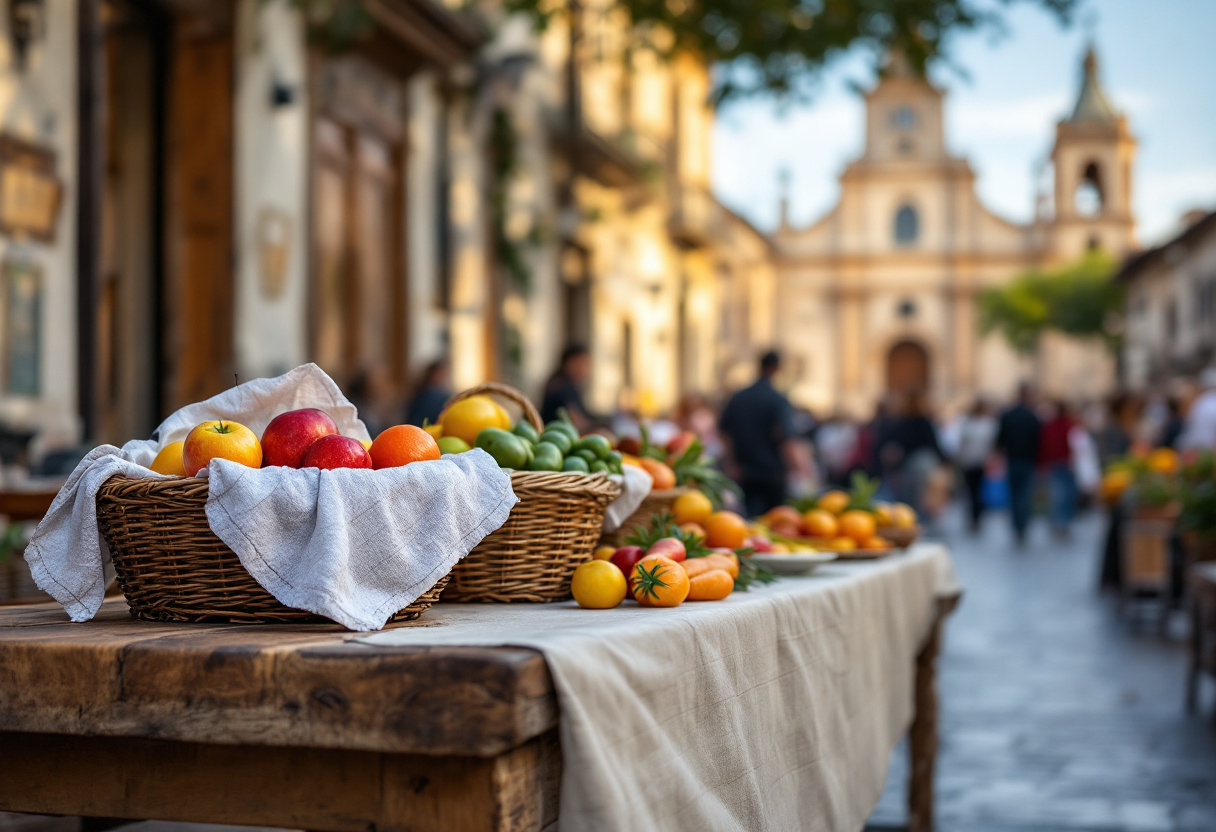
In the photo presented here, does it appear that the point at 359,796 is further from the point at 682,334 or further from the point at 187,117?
the point at 682,334

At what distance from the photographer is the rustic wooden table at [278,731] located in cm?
171

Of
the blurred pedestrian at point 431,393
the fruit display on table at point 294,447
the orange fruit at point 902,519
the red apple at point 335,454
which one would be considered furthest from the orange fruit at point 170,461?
the blurred pedestrian at point 431,393

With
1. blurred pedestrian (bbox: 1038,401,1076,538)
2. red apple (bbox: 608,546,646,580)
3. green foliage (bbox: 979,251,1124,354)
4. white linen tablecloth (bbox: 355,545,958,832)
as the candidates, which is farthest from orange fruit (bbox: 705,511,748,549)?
green foliage (bbox: 979,251,1124,354)

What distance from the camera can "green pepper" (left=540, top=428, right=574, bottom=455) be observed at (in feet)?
9.23

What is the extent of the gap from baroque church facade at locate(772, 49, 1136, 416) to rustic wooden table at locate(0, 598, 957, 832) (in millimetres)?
56325

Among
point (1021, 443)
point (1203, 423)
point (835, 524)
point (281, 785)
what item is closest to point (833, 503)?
point (835, 524)

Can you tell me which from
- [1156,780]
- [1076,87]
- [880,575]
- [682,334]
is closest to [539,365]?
[682,334]

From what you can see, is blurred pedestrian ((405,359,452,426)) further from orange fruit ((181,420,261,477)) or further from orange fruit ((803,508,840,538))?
orange fruit ((181,420,261,477))

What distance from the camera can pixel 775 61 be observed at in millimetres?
9172

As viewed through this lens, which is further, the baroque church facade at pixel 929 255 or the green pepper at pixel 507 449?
the baroque church facade at pixel 929 255

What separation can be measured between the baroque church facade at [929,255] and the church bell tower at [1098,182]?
0.18 feet

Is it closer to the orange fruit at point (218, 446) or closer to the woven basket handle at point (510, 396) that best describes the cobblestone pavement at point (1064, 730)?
the woven basket handle at point (510, 396)

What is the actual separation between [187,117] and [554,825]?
26.2ft

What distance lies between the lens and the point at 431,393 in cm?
916
